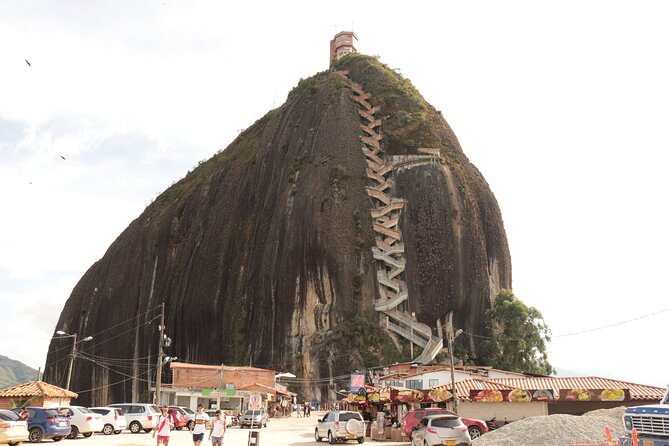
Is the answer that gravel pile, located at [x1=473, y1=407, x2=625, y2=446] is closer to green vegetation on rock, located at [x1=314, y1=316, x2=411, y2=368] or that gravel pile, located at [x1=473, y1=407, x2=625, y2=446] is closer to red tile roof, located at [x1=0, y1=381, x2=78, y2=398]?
red tile roof, located at [x1=0, y1=381, x2=78, y2=398]

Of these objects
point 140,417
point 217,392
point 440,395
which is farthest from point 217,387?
point 440,395

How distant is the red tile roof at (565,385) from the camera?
29.7 metres

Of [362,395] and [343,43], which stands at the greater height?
[343,43]

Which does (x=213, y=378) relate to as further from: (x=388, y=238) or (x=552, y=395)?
(x=552, y=395)

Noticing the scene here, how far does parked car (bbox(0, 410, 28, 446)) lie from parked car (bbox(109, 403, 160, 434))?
1038cm

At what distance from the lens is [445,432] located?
68.8 ft

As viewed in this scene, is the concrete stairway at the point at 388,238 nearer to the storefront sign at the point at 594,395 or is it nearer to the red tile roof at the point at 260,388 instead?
the red tile roof at the point at 260,388

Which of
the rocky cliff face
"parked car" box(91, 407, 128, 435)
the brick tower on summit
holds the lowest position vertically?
"parked car" box(91, 407, 128, 435)

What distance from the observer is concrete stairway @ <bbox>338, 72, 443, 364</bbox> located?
64938 millimetres

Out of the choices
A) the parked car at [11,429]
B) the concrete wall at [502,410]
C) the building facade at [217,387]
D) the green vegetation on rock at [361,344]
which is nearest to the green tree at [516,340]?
the green vegetation on rock at [361,344]

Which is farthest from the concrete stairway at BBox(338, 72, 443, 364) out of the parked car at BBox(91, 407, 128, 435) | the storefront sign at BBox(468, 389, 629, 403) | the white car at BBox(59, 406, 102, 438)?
the white car at BBox(59, 406, 102, 438)

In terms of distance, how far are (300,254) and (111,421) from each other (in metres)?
37.8

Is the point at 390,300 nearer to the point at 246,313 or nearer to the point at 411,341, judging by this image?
the point at 411,341

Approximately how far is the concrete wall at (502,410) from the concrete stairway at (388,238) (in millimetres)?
27178
